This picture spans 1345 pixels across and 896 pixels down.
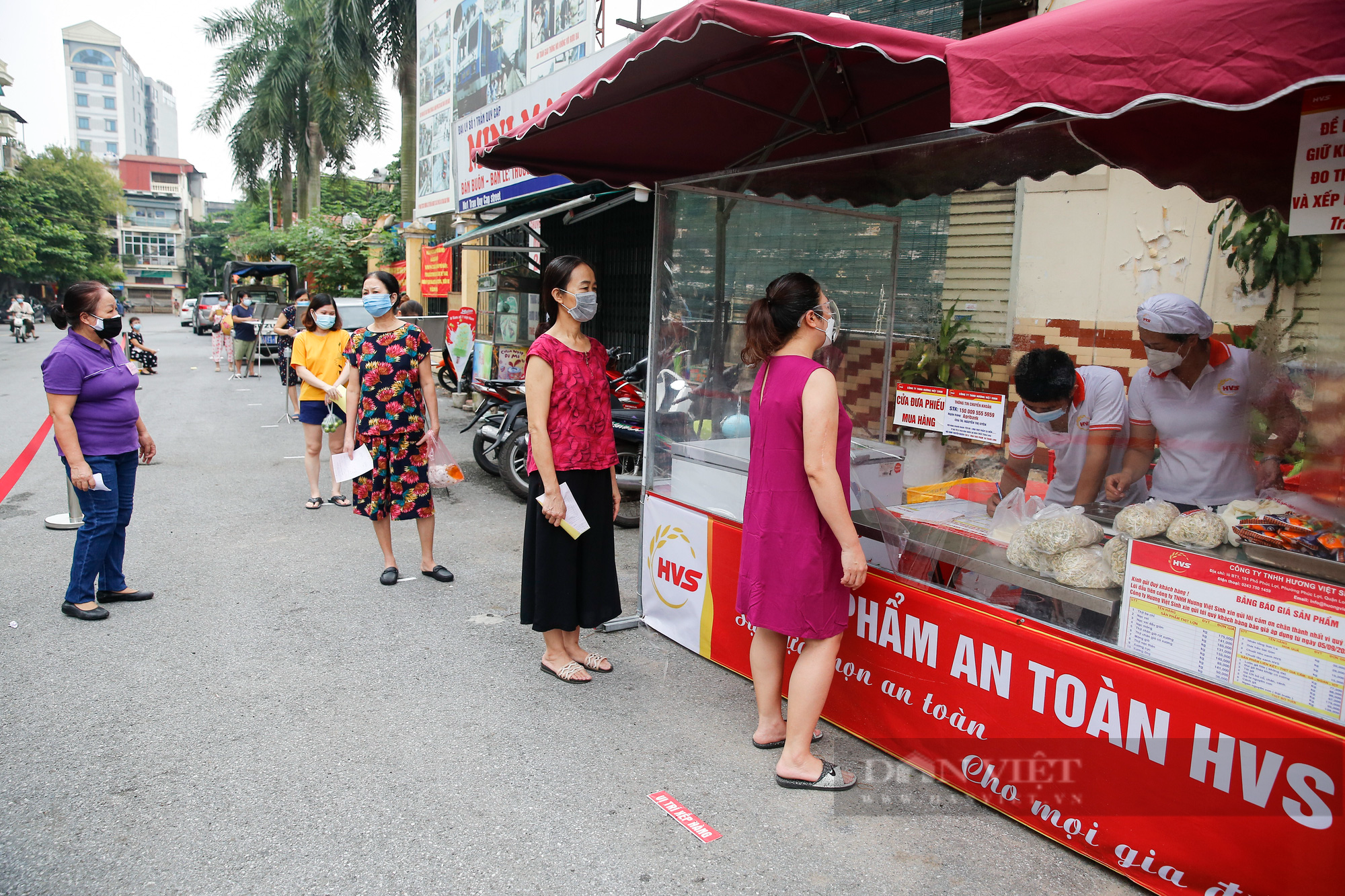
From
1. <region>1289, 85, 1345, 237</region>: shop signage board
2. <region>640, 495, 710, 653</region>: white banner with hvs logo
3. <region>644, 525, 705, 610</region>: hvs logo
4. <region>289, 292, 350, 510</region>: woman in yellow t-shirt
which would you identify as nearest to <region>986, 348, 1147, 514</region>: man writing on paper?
<region>1289, 85, 1345, 237</region>: shop signage board

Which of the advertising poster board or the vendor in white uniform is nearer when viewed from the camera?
the vendor in white uniform

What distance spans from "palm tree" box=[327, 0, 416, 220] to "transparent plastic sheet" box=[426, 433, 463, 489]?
14.4m

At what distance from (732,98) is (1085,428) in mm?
2123

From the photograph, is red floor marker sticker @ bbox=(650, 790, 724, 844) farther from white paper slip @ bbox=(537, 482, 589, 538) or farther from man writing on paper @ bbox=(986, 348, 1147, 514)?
man writing on paper @ bbox=(986, 348, 1147, 514)

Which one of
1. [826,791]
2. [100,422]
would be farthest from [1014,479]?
[100,422]

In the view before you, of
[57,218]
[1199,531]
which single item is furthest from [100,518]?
[57,218]

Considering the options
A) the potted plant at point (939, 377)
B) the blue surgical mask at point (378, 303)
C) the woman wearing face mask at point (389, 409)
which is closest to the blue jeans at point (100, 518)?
the woman wearing face mask at point (389, 409)

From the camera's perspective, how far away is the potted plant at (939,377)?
3600mm

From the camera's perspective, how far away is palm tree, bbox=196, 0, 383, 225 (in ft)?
88.0

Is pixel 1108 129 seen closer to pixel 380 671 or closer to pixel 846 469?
pixel 846 469

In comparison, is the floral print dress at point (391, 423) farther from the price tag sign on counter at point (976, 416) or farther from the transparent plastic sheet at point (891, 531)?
the price tag sign on counter at point (976, 416)

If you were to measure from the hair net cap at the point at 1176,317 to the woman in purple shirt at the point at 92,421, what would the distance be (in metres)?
4.60

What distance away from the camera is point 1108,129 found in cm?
291

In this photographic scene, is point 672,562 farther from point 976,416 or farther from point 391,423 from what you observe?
point 391,423
